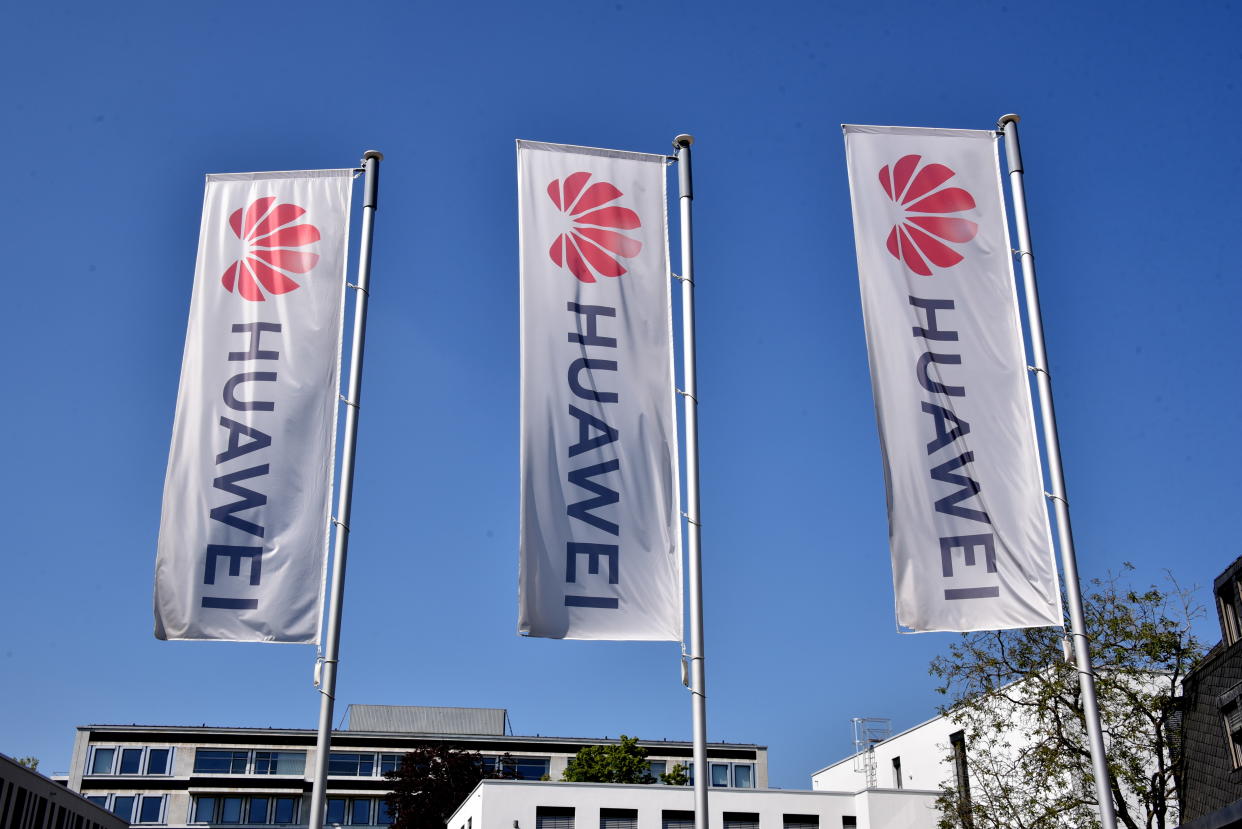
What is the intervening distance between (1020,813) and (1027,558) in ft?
73.1

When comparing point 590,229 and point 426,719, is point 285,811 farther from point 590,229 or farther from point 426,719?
point 590,229

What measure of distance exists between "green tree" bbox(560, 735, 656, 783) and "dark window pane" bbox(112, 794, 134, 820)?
1952 inches

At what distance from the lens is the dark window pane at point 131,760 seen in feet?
366

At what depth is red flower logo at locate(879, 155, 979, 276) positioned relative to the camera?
17422 millimetres

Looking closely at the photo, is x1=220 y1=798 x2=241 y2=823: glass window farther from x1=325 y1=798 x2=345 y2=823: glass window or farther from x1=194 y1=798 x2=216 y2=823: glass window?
x1=325 y1=798 x2=345 y2=823: glass window

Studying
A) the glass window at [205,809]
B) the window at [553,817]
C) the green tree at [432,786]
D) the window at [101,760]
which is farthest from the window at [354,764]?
the window at [553,817]

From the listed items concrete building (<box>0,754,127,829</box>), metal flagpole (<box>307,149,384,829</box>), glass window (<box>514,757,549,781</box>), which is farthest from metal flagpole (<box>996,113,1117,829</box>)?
glass window (<box>514,757,549,781</box>)

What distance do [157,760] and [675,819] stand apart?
76.1m

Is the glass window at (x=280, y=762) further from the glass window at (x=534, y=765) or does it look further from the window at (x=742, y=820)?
the window at (x=742, y=820)

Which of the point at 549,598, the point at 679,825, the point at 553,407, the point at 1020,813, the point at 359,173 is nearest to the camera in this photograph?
the point at 549,598

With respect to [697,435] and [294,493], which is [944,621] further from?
[294,493]

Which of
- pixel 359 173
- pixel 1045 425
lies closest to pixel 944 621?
pixel 1045 425

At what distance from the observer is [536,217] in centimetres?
1747

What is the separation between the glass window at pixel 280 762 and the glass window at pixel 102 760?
13.0 metres
